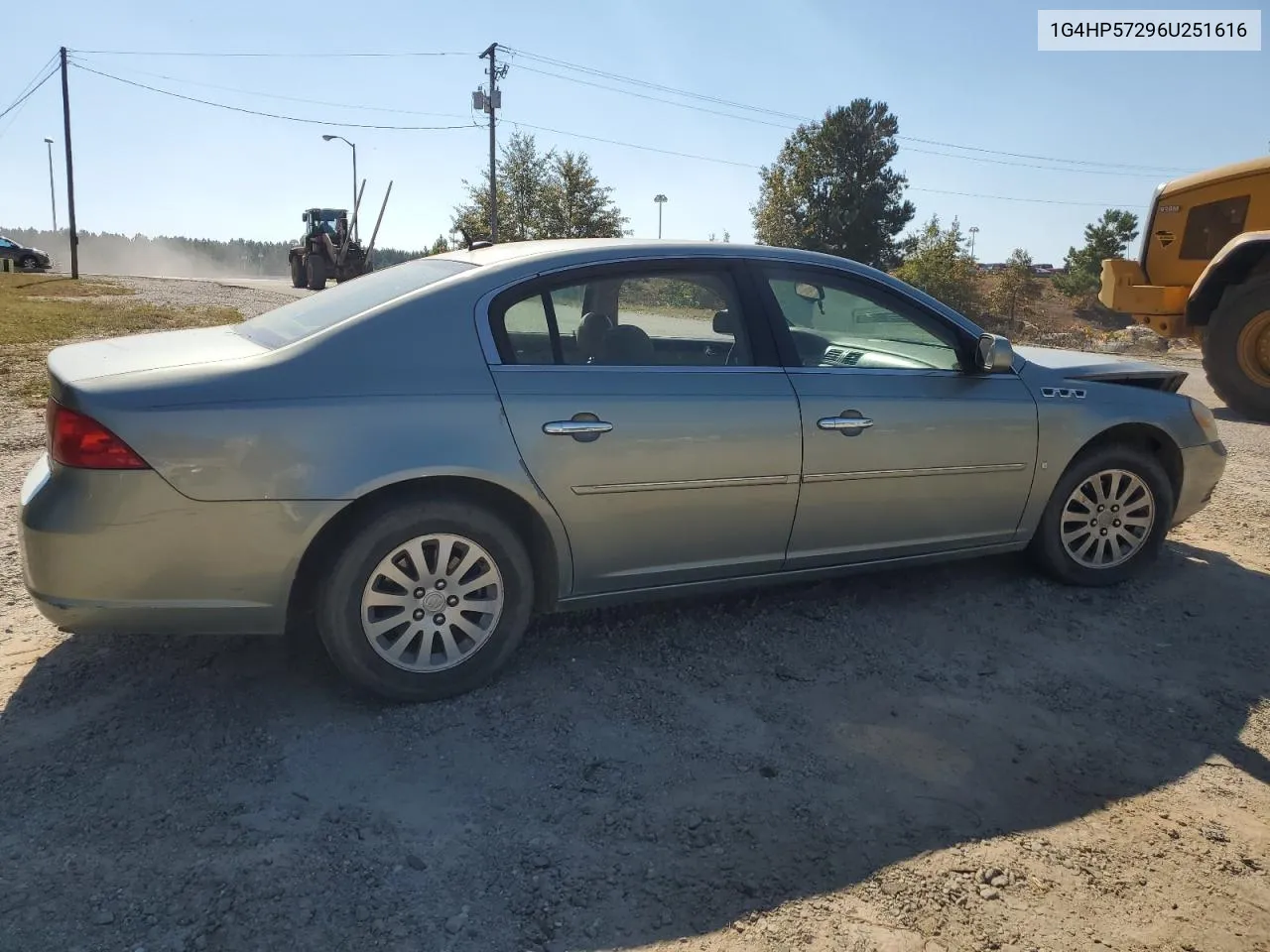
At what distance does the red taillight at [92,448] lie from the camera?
9.11ft

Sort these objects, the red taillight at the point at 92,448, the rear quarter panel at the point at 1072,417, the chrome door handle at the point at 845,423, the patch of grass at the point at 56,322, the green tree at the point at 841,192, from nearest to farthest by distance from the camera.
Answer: the red taillight at the point at 92,448, the chrome door handle at the point at 845,423, the rear quarter panel at the point at 1072,417, the patch of grass at the point at 56,322, the green tree at the point at 841,192

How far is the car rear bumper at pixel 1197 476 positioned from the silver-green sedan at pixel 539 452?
20 cm

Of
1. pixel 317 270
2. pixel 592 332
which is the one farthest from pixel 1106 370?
pixel 317 270

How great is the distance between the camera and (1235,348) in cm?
916

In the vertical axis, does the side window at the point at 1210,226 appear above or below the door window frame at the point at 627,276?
above

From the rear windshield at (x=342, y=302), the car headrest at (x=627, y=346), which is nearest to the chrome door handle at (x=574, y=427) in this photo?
the car headrest at (x=627, y=346)

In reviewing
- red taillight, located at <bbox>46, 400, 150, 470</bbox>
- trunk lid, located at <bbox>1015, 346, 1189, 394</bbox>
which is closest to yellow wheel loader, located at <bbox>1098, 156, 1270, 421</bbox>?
trunk lid, located at <bbox>1015, 346, 1189, 394</bbox>

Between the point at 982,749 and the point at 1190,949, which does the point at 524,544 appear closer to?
the point at 982,749

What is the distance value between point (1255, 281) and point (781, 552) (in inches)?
312

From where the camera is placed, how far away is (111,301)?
23.3m

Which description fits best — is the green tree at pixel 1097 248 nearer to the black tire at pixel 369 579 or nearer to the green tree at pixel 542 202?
the green tree at pixel 542 202

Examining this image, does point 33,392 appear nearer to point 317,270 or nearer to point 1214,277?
point 1214,277

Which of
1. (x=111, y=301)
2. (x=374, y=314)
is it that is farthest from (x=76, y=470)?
(x=111, y=301)

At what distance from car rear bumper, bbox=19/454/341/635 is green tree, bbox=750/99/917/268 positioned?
51600mm
